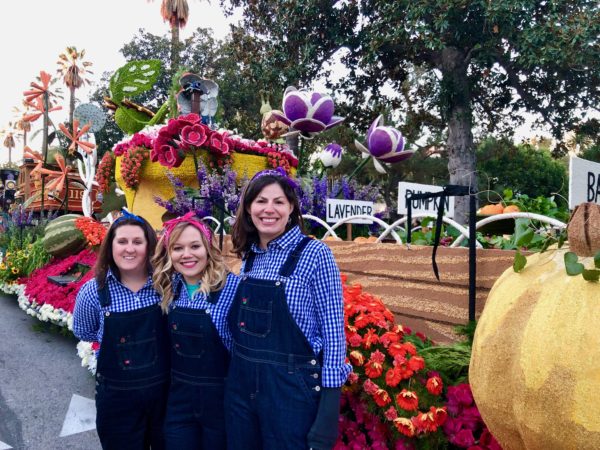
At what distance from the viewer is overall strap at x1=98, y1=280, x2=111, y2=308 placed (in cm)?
231

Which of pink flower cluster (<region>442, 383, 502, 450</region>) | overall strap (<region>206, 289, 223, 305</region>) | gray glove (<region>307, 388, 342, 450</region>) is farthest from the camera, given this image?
overall strap (<region>206, 289, 223, 305</region>)

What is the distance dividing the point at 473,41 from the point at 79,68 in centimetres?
2713

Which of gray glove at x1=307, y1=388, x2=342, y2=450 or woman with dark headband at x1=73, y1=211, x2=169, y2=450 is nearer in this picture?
gray glove at x1=307, y1=388, x2=342, y2=450

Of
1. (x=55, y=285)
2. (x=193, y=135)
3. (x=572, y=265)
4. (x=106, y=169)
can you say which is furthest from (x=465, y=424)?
(x=106, y=169)

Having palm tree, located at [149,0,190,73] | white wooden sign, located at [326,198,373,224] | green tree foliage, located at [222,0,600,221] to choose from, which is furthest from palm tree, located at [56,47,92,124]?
white wooden sign, located at [326,198,373,224]

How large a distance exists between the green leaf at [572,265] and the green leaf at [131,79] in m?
6.94

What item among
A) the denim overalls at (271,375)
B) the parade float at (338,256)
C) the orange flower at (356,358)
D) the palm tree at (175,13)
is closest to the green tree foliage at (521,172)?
the palm tree at (175,13)

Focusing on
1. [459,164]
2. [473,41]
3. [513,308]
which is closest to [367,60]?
[473,41]

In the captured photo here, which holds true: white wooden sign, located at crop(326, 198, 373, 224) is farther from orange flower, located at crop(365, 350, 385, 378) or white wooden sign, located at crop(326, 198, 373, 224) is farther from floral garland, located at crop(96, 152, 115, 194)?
floral garland, located at crop(96, 152, 115, 194)

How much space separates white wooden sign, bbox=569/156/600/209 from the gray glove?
968mm

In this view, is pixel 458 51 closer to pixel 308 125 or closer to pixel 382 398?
pixel 308 125

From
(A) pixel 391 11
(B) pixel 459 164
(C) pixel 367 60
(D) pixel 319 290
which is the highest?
(A) pixel 391 11

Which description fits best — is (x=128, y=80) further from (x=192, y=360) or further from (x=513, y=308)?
(x=513, y=308)

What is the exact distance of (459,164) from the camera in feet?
42.1
